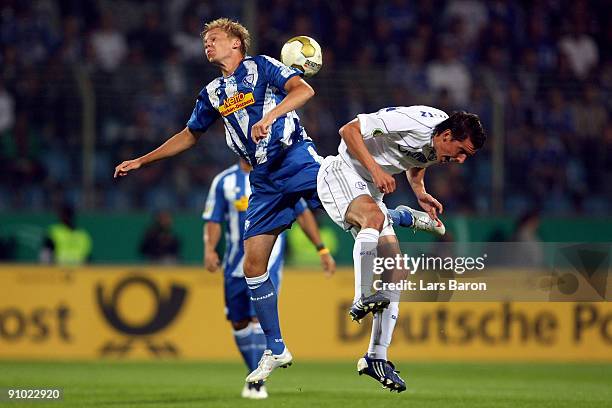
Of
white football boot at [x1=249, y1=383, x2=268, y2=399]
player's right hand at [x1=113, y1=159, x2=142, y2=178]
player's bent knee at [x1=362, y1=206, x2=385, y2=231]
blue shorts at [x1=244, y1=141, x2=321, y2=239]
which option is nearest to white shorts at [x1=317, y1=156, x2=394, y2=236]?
player's bent knee at [x1=362, y1=206, x2=385, y2=231]

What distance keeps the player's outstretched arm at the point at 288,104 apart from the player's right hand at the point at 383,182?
0.77m

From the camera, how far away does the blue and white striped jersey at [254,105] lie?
31.2ft

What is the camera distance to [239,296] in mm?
12203

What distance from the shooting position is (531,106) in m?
19.0

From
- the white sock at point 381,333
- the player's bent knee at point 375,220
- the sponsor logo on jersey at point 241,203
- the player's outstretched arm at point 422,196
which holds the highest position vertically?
the player's outstretched arm at point 422,196

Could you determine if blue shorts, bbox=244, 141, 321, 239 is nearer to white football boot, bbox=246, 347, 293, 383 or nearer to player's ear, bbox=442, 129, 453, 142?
white football boot, bbox=246, 347, 293, 383

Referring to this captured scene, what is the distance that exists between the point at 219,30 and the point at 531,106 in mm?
10202

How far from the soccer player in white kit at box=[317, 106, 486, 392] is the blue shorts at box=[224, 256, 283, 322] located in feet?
9.54

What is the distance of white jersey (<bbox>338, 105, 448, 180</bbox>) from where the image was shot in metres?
8.93

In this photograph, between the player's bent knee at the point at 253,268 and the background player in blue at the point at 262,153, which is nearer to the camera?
the background player in blue at the point at 262,153

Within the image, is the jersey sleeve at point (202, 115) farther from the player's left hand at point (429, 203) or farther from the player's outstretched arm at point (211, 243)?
the player's outstretched arm at point (211, 243)

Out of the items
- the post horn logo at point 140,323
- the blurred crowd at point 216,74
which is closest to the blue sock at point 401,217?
the post horn logo at point 140,323

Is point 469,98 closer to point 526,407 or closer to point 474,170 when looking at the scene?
point 474,170

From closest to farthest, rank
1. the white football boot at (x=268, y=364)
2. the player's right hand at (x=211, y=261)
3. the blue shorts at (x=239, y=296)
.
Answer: the white football boot at (x=268, y=364) < the blue shorts at (x=239, y=296) < the player's right hand at (x=211, y=261)
